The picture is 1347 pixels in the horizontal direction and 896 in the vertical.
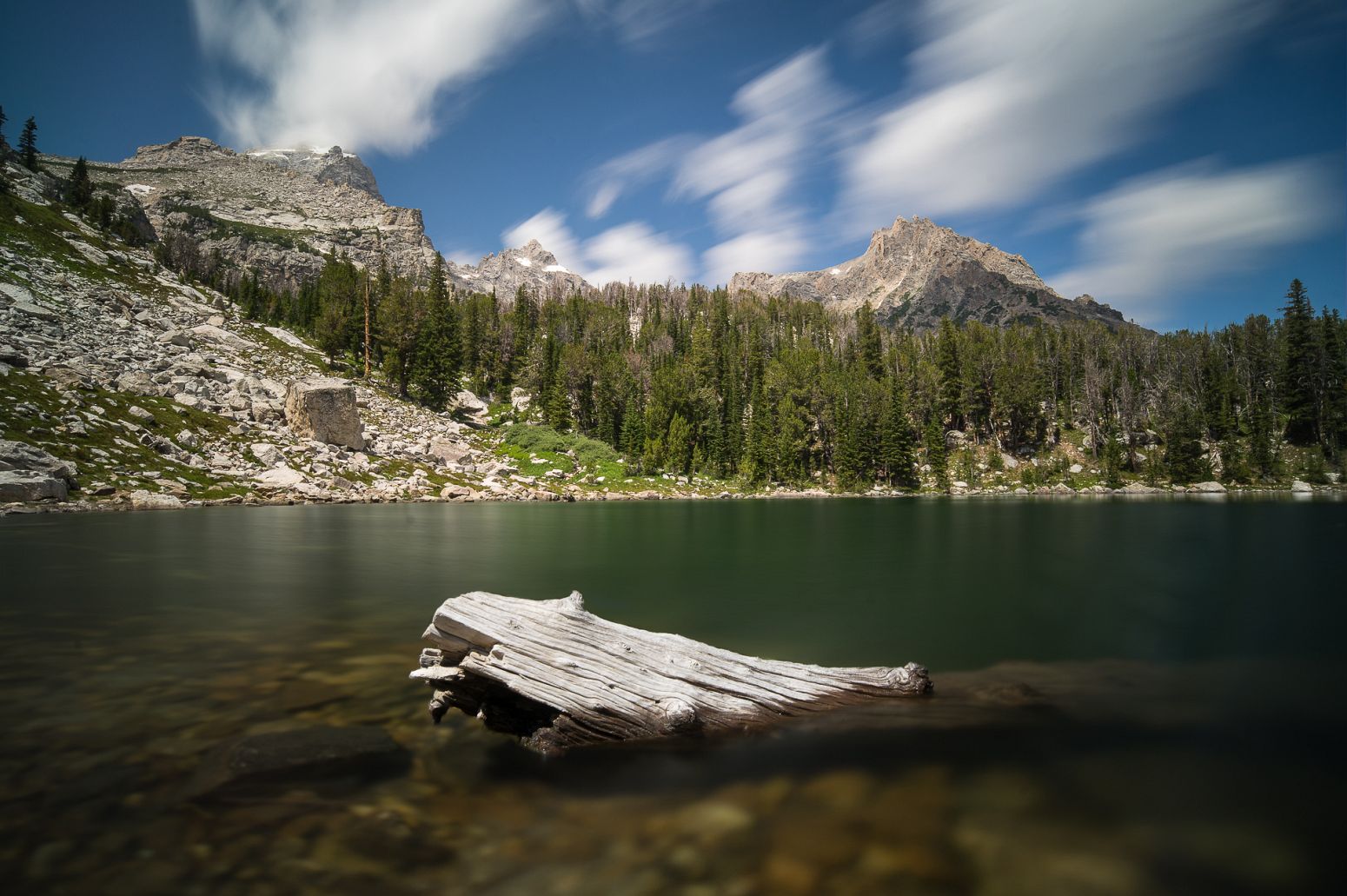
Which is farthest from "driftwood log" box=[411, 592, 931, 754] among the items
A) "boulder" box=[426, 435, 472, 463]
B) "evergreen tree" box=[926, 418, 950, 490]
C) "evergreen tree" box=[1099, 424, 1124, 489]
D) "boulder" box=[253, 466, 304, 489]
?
"evergreen tree" box=[1099, 424, 1124, 489]

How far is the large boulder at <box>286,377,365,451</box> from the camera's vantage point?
173 ft

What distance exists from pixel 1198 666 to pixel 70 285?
8464 cm

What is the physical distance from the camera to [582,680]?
7.20m

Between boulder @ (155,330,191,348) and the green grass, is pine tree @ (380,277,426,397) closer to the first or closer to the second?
boulder @ (155,330,191,348)

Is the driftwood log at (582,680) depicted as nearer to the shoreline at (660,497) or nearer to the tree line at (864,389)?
the shoreline at (660,497)

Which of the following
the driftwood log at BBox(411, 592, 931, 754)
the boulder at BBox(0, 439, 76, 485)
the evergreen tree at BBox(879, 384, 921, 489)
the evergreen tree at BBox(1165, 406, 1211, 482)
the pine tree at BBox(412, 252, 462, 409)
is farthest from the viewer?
the evergreen tree at BBox(879, 384, 921, 489)

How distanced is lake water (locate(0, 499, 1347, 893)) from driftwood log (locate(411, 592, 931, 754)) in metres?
0.37

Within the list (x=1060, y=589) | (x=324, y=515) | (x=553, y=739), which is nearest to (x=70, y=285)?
(x=324, y=515)

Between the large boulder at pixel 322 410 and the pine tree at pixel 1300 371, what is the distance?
5482 inches

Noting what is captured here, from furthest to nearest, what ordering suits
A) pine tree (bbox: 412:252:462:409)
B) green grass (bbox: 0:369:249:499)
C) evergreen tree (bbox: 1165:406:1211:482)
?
evergreen tree (bbox: 1165:406:1211:482) < pine tree (bbox: 412:252:462:409) < green grass (bbox: 0:369:249:499)

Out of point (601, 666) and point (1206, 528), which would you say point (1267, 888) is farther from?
point (1206, 528)

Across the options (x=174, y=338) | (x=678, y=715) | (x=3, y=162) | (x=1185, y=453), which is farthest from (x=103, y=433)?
(x=1185, y=453)

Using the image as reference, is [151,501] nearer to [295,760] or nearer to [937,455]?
[295,760]

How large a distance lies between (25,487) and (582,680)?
141ft
